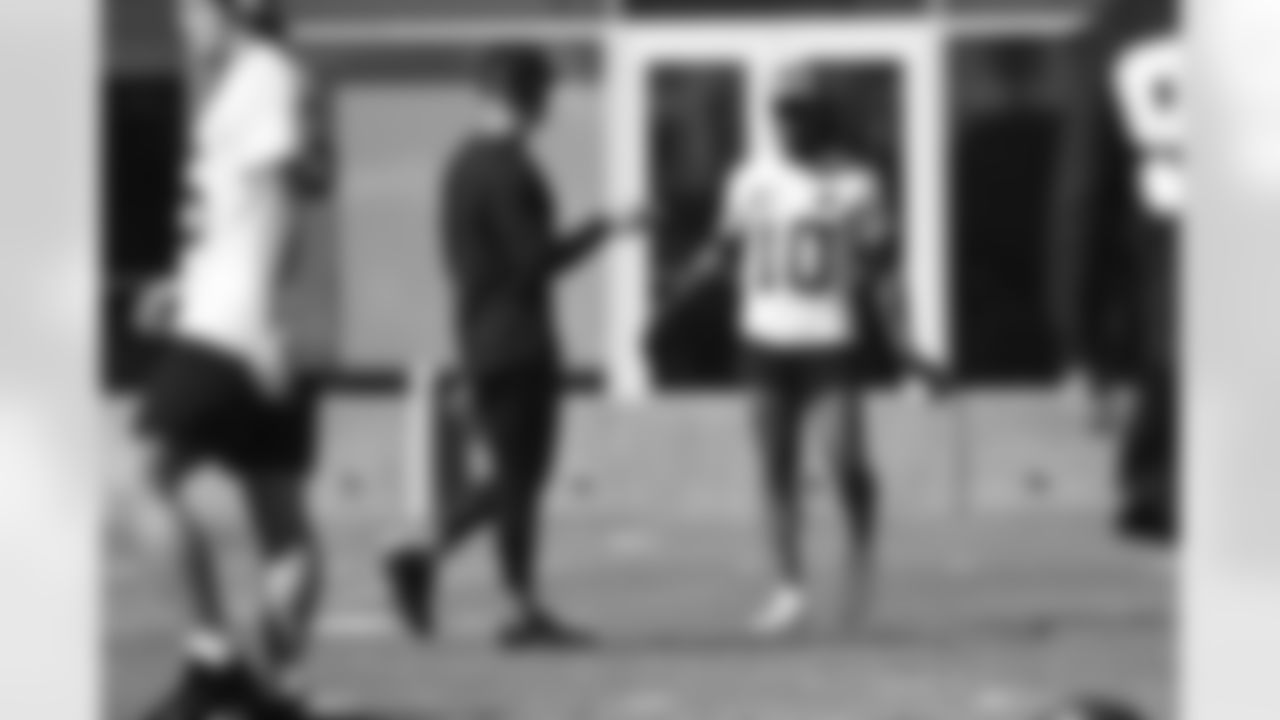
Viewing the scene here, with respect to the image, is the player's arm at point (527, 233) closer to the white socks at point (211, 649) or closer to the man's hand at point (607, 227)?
the man's hand at point (607, 227)

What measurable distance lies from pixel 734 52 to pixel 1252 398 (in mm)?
7276

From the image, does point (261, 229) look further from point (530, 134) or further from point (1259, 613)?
point (1259, 613)

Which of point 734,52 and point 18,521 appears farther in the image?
point 734,52

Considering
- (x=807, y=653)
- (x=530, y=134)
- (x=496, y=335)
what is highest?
(x=530, y=134)

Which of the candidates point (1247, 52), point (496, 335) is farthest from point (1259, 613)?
point (496, 335)

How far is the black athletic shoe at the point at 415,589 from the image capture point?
409 cm

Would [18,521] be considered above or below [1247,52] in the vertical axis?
below

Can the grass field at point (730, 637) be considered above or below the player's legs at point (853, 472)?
below

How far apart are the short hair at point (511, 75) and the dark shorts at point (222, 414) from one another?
0.78m

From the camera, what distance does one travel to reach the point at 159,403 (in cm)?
303

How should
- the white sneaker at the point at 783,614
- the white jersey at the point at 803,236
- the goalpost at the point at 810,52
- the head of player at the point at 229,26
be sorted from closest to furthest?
1. the head of player at the point at 229,26
2. the white jersey at the point at 803,236
3. the white sneaker at the point at 783,614
4. the goalpost at the point at 810,52

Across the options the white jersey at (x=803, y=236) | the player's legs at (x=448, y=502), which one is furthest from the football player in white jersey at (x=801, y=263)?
the player's legs at (x=448, y=502)

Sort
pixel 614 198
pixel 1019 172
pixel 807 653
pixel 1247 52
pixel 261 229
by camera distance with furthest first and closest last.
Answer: pixel 1019 172, pixel 614 198, pixel 807 653, pixel 261 229, pixel 1247 52

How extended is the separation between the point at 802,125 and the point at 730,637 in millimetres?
819
